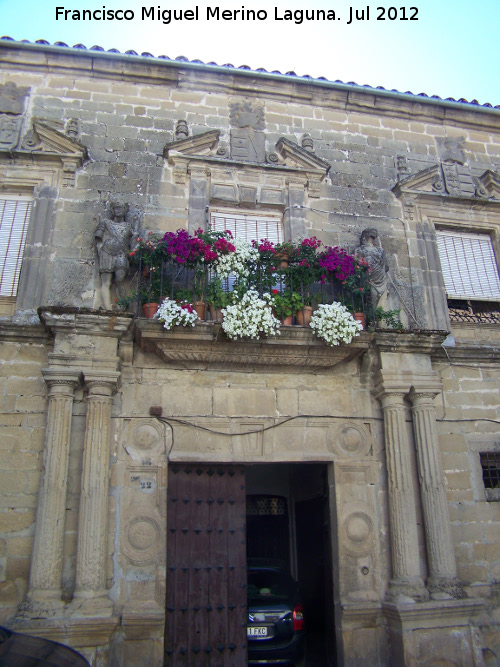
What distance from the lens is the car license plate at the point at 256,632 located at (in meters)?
6.56

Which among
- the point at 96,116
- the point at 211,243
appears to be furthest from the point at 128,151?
the point at 211,243

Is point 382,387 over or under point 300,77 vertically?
under

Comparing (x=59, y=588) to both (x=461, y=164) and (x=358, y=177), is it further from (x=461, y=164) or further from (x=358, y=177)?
(x=461, y=164)

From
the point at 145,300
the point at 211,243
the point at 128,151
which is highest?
the point at 128,151

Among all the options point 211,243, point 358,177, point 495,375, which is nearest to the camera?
point 211,243

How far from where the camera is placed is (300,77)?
852 cm

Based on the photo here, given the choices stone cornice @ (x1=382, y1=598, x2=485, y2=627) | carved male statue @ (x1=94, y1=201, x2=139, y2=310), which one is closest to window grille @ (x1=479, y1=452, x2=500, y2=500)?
stone cornice @ (x1=382, y1=598, x2=485, y2=627)

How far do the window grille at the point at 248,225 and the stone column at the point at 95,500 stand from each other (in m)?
2.71

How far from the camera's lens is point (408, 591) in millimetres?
6172

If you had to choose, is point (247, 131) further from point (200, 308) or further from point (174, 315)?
point (174, 315)

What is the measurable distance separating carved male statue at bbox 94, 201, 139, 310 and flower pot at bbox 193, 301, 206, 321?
1001 mm

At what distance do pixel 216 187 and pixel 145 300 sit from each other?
6.91 feet

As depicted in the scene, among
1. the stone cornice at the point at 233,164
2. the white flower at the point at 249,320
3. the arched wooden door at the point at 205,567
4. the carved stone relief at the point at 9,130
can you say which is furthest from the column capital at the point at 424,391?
the carved stone relief at the point at 9,130

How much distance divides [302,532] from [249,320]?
4.11 m
